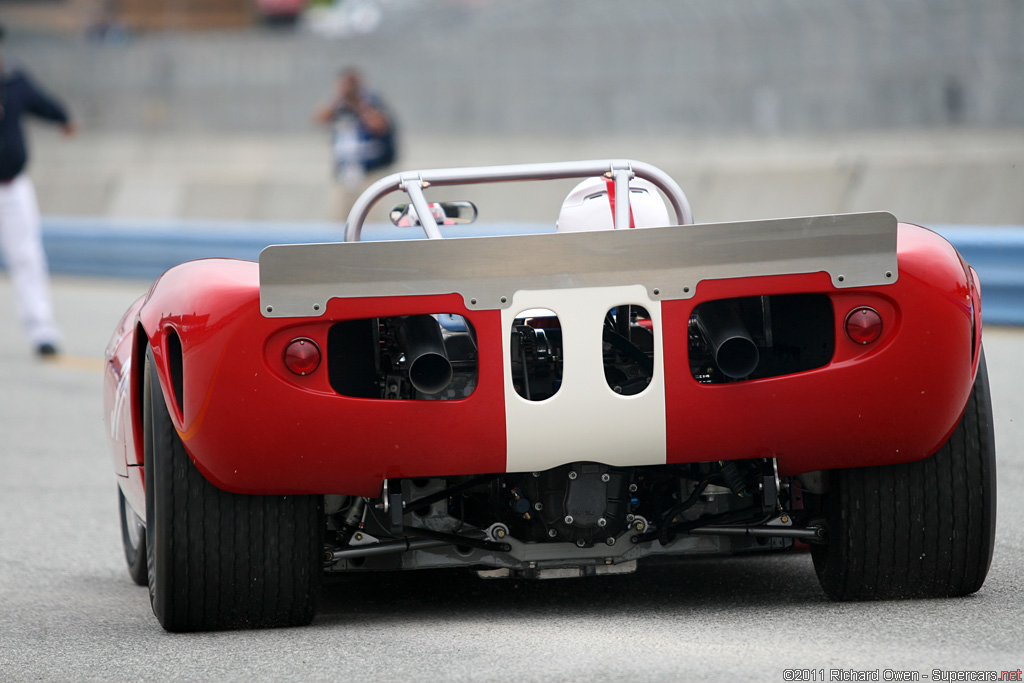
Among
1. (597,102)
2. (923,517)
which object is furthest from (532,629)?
(597,102)

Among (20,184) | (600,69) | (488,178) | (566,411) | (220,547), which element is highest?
(600,69)

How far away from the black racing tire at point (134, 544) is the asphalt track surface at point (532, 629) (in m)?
0.09

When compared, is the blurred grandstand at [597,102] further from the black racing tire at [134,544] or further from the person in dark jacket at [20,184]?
the black racing tire at [134,544]

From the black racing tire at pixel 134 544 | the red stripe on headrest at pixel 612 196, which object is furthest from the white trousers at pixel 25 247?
the red stripe on headrest at pixel 612 196

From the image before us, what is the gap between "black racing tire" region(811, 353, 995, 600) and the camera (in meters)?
3.87

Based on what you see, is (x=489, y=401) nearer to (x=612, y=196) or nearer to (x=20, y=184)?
(x=612, y=196)

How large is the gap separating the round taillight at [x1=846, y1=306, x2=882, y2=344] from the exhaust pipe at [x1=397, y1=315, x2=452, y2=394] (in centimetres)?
96

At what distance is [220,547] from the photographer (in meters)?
3.81

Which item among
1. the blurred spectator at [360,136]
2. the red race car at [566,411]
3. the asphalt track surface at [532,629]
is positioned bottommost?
the asphalt track surface at [532,629]

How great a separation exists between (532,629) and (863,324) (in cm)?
110

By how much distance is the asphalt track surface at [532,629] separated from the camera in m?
3.39

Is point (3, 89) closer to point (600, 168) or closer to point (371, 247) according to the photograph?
point (600, 168)

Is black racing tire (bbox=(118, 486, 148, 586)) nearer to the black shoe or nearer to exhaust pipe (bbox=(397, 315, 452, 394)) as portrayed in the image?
exhaust pipe (bbox=(397, 315, 452, 394))

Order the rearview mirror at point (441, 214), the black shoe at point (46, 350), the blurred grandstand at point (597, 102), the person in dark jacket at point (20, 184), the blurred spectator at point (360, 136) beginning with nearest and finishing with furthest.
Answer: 1. the rearview mirror at point (441, 214)
2. the person in dark jacket at point (20, 184)
3. the black shoe at point (46, 350)
4. the blurred grandstand at point (597, 102)
5. the blurred spectator at point (360, 136)
